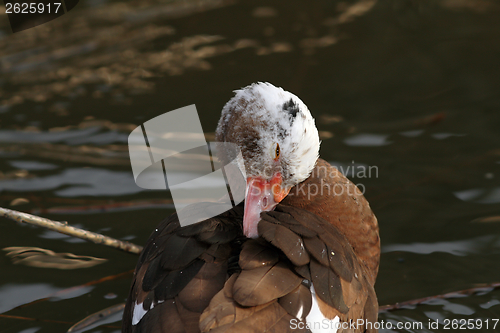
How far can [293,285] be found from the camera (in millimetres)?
2424

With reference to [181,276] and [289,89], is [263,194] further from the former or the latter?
[289,89]

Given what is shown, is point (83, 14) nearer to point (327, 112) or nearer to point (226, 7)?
point (226, 7)

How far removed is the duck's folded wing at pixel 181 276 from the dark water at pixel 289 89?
2.79 ft

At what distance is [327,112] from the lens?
545cm

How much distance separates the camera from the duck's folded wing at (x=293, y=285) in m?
2.27

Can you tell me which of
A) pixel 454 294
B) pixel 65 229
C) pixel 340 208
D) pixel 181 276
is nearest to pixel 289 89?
pixel 340 208

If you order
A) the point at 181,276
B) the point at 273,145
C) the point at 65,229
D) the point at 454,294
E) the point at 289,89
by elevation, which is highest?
the point at 273,145

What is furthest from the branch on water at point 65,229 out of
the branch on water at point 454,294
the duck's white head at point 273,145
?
the branch on water at point 454,294

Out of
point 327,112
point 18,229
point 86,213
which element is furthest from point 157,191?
point 327,112

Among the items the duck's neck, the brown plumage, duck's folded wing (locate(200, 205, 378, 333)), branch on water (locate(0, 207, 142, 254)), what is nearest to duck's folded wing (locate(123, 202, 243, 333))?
the brown plumage

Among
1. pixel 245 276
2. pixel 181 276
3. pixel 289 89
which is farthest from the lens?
pixel 289 89

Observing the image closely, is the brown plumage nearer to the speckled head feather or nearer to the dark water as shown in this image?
the speckled head feather

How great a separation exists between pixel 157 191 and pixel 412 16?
395cm

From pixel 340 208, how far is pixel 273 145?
22.1 inches
